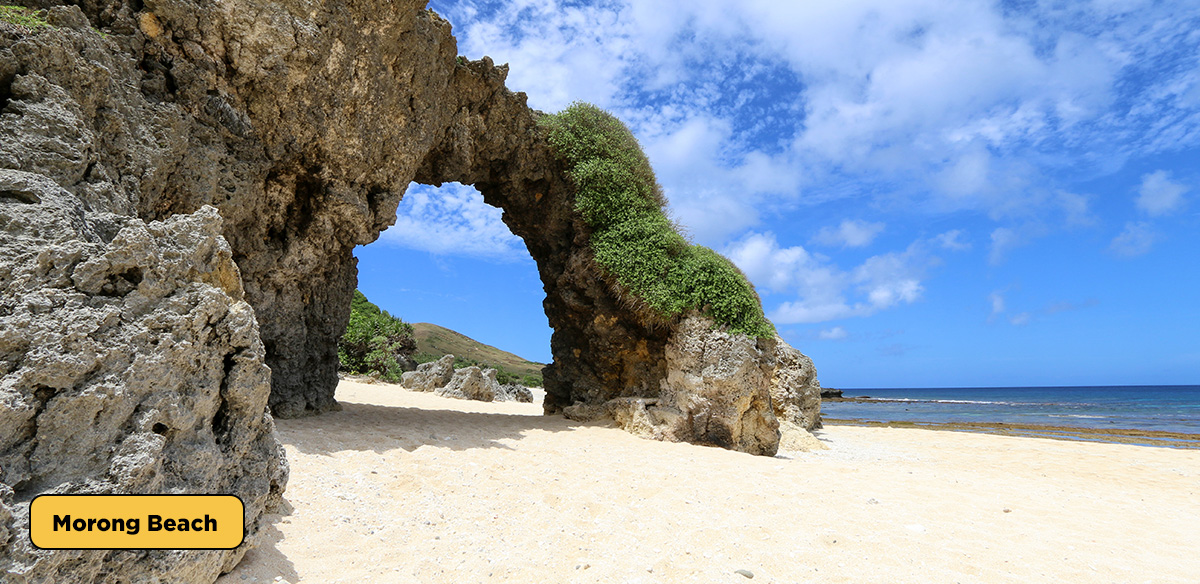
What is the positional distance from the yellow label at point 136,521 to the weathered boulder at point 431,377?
65.2 feet

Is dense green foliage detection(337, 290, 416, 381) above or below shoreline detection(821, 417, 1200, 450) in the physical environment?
above

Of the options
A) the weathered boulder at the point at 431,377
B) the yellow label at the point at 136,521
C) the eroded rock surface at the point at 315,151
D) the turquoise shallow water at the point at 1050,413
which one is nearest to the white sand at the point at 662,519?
the yellow label at the point at 136,521

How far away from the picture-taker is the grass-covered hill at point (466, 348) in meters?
56.6

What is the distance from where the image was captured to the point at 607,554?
454cm

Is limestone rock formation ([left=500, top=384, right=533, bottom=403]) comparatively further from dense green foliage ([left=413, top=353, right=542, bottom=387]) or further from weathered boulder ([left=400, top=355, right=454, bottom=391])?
weathered boulder ([left=400, top=355, right=454, bottom=391])

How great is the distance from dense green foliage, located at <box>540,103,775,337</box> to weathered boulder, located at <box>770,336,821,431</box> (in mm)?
5679

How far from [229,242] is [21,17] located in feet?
12.4

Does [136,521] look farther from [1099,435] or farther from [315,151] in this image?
[1099,435]

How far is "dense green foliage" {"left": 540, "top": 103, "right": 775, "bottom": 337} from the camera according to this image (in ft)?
34.8

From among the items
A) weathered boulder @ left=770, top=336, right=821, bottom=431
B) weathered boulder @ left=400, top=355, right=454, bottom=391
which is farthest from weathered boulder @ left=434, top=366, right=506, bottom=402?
weathered boulder @ left=770, top=336, right=821, bottom=431

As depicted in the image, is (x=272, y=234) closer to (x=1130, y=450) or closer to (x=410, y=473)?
(x=410, y=473)

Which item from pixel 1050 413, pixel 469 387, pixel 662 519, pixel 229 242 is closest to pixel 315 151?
pixel 229 242

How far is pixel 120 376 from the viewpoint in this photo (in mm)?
3115

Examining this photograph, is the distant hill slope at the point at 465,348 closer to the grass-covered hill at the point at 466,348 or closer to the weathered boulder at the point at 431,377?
the grass-covered hill at the point at 466,348
